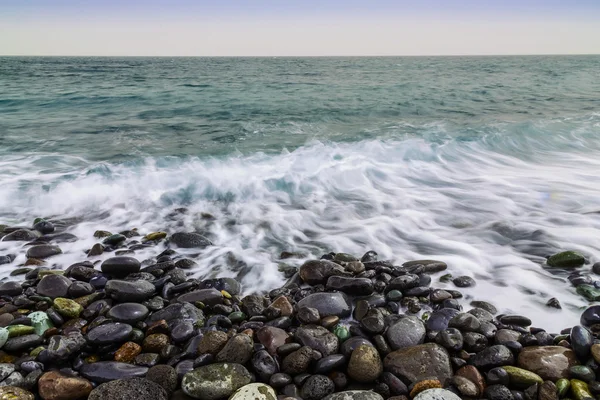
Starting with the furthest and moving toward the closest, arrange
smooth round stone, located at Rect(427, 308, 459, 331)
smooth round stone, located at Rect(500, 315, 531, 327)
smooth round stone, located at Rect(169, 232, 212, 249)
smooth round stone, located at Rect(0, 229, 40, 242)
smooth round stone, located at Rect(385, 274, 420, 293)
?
smooth round stone, located at Rect(0, 229, 40, 242), smooth round stone, located at Rect(169, 232, 212, 249), smooth round stone, located at Rect(385, 274, 420, 293), smooth round stone, located at Rect(500, 315, 531, 327), smooth round stone, located at Rect(427, 308, 459, 331)

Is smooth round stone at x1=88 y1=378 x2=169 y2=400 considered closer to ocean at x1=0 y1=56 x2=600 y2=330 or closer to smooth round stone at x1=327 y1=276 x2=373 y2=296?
ocean at x1=0 y1=56 x2=600 y2=330

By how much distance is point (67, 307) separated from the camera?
3.39 m

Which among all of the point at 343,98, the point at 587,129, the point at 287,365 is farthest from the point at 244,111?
the point at 287,365

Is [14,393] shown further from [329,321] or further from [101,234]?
[101,234]

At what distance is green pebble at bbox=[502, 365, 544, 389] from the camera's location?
2580 mm

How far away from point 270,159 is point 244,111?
7029 millimetres

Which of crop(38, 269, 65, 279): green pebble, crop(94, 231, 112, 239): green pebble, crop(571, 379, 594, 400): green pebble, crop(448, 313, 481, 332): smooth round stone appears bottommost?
crop(571, 379, 594, 400): green pebble

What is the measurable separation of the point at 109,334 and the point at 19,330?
0.67m

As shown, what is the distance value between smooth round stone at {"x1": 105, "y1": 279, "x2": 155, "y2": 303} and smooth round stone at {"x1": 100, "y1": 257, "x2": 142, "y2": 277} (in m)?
0.42

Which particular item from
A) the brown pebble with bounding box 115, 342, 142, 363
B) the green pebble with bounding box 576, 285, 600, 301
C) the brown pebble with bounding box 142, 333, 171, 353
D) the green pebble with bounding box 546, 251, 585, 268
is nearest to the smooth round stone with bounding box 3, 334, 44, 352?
the brown pebble with bounding box 115, 342, 142, 363

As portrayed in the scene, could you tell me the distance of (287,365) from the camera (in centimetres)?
279

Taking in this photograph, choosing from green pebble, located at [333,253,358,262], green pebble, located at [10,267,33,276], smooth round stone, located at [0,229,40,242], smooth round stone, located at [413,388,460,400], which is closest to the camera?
smooth round stone, located at [413,388,460,400]

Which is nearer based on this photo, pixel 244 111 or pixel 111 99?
pixel 244 111

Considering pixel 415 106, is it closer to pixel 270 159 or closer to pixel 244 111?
pixel 244 111
